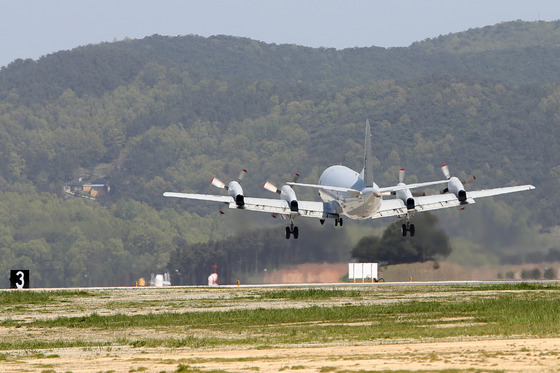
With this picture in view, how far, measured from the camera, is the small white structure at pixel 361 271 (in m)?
115

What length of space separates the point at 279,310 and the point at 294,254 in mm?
68783

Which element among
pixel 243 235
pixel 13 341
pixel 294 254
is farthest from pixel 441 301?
pixel 243 235

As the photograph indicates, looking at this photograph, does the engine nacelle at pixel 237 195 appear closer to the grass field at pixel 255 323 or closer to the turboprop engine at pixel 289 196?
the turboprop engine at pixel 289 196

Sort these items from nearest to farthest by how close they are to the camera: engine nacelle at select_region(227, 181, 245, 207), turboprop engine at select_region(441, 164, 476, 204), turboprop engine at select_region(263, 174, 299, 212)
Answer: turboprop engine at select_region(263, 174, 299, 212)
engine nacelle at select_region(227, 181, 245, 207)
turboprop engine at select_region(441, 164, 476, 204)

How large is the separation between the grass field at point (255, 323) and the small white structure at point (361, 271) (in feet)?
104

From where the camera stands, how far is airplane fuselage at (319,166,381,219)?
280 feet

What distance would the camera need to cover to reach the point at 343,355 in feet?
120

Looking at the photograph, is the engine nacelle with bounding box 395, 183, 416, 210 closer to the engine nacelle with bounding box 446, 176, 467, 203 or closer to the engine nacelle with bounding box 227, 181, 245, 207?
the engine nacelle with bounding box 446, 176, 467, 203

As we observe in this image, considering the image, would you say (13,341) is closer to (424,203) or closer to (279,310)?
(279,310)

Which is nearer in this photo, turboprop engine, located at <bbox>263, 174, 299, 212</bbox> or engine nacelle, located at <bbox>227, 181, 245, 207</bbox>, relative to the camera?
turboprop engine, located at <bbox>263, 174, 299, 212</bbox>

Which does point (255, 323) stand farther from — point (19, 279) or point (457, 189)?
point (19, 279)

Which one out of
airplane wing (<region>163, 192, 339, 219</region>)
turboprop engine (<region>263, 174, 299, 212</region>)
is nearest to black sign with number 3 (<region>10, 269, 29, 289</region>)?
airplane wing (<region>163, 192, 339, 219</region>)

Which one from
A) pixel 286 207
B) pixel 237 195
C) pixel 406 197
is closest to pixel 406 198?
pixel 406 197

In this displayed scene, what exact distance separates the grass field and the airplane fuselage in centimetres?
748
